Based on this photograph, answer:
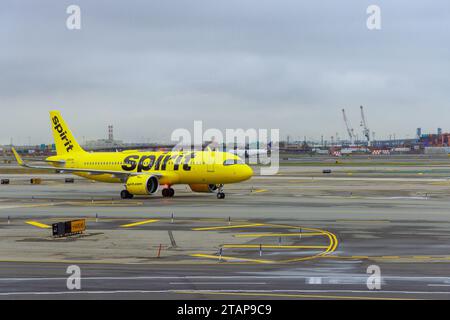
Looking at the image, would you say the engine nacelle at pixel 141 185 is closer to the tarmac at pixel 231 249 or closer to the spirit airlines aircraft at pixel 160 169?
the spirit airlines aircraft at pixel 160 169

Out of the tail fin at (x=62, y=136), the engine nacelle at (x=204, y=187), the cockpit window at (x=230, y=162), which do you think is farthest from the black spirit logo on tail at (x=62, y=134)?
the cockpit window at (x=230, y=162)

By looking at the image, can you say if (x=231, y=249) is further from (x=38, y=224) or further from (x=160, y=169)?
(x=160, y=169)

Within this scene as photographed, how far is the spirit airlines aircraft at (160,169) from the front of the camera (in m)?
61.9

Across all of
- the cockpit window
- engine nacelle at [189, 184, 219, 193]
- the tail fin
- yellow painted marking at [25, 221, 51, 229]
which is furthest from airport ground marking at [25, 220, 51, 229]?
the tail fin

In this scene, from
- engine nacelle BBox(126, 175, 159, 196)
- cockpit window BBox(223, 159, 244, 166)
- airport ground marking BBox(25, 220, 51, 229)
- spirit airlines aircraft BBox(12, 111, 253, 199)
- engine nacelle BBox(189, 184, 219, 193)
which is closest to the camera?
airport ground marking BBox(25, 220, 51, 229)

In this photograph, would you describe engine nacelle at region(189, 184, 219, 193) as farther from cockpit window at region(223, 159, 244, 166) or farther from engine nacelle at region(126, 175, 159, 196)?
cockpit window at region(223, 159, 244, 166)

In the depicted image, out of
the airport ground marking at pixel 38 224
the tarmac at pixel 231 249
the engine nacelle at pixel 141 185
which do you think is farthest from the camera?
the engine nacelle at pixel 141 185

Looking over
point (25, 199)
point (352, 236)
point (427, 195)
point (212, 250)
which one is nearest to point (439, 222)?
point (352, 236)

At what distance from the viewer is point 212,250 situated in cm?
3148

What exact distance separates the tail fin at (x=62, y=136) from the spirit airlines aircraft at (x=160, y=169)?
84 centimetres

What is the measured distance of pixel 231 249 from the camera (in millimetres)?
31750

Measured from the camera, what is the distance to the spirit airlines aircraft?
203 feet

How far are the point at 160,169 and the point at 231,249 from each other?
34287 mm
